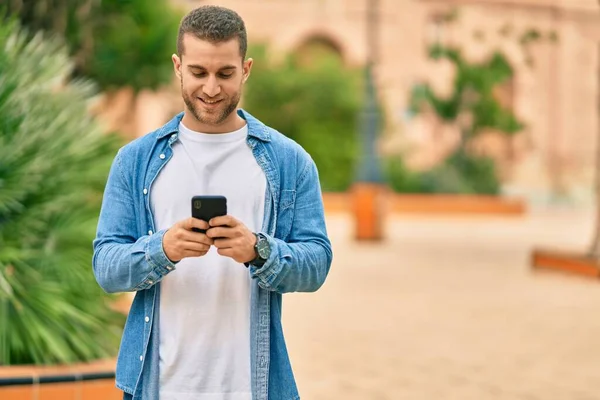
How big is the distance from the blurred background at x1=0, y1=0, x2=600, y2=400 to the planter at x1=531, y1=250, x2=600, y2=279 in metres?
0.03

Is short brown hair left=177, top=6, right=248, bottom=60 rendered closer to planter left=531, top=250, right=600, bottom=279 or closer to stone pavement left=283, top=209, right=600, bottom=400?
stone pavement left=283, top=209, right=600, bottom=400

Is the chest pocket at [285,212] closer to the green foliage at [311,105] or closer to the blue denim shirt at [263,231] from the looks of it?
the blue denim shirt at [263,231]

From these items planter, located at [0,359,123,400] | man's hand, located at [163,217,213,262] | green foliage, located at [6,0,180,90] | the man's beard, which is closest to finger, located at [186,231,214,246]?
man's hand, located at [163,217,213,262]

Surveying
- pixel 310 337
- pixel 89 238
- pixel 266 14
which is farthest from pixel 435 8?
pixel 89 238

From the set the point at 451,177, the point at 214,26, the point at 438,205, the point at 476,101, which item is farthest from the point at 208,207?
the point at 476,101

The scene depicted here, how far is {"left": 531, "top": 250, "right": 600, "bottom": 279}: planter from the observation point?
13.8m

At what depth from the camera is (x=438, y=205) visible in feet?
101

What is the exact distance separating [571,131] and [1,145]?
134 ft

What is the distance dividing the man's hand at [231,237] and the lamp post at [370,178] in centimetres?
1793

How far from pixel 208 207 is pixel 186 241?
0.31 ft

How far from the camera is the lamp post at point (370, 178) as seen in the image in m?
20.4

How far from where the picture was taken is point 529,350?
335 inches

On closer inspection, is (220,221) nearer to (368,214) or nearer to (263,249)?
(263,249)

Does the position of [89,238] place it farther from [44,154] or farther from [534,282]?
[534,282]
